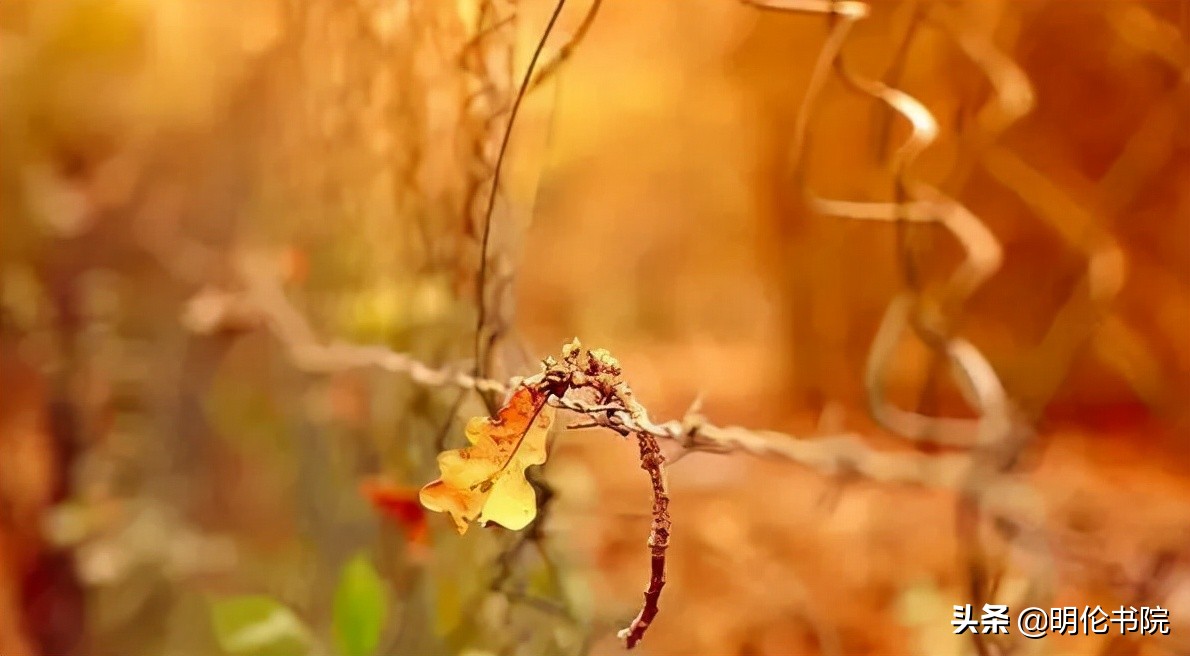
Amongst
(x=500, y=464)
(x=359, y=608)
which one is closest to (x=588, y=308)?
(x=500, y=464)

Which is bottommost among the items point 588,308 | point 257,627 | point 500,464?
point 257,627

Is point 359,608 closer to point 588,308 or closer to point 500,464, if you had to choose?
point 500,464

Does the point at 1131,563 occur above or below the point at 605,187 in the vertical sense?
below

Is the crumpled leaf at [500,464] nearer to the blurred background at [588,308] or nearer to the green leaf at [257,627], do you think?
the blurred background at [588,308]

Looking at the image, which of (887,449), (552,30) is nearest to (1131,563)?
(887,449)

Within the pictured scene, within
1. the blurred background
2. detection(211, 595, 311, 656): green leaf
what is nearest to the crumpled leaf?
the blurred background

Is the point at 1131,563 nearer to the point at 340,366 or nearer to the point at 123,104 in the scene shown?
the point at 340,366

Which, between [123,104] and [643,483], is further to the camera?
[123,104]

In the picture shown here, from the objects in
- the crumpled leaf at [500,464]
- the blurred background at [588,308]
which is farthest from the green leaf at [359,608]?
the crumpled leaf at [500,464]
